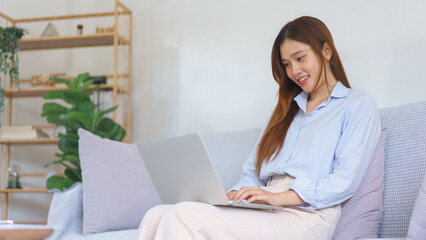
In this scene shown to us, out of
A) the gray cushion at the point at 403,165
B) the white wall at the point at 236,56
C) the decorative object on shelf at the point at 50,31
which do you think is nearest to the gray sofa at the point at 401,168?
the gray cushion at the point at 403,165

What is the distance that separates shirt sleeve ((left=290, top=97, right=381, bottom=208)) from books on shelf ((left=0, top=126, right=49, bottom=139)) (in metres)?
3.02

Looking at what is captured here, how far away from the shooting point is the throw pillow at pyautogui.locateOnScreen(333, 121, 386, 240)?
1676mm

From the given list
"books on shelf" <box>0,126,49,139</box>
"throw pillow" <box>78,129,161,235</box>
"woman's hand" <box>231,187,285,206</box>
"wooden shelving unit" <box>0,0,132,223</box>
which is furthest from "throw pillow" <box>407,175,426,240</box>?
"books on shelf" <box>0,126,49,139</box>

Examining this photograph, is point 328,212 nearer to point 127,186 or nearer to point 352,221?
point 352,221

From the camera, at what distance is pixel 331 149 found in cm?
174

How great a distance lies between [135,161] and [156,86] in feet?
6.16

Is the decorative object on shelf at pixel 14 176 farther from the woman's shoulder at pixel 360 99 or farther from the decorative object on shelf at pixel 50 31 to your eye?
the woman's shoulder at pixel 360 99

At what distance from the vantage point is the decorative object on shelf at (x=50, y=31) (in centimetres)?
434

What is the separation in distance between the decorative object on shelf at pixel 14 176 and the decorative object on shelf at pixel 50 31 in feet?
3.67

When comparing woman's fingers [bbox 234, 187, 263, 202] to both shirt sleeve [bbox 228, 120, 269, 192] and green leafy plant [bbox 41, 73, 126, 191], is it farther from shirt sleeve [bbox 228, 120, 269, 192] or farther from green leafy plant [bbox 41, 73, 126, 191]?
green leafy plant [bbox 41, 73, 126, 191]

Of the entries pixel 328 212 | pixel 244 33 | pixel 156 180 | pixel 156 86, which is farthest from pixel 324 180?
pixel 156 86

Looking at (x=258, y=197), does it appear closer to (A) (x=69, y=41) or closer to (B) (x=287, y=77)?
(B) (x=287, y=77)

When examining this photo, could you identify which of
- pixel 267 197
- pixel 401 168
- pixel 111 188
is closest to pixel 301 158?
pixel 267 197

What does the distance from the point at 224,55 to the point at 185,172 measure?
8.05 ft
